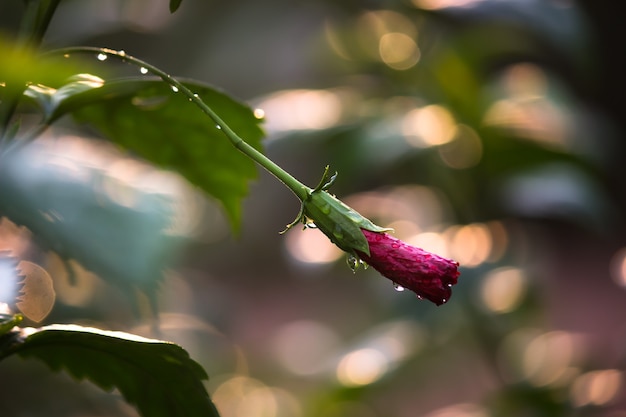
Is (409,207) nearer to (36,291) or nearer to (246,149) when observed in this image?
(36,291)

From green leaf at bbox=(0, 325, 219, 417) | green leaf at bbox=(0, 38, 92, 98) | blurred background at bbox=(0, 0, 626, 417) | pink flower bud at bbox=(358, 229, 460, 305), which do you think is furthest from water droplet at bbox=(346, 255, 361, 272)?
blurred background at bbox=(0, 0, 626, 417)

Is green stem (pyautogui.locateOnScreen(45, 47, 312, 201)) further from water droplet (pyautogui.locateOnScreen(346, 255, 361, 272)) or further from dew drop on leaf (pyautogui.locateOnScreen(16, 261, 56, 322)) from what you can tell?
dew drop on leaf (pyautogui.locateOnScreen(16, 261, 56, 322))

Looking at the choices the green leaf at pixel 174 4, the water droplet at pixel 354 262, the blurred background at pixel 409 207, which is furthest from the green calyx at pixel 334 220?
the blurred background at pixel 409 207

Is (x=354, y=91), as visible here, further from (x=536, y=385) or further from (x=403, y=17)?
(x=536, y=385)

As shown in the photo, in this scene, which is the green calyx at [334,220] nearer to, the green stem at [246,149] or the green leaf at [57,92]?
the green stem at [246,149]

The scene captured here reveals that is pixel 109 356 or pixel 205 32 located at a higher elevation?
pixel 205 32

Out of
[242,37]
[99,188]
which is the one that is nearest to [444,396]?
[242,37]
